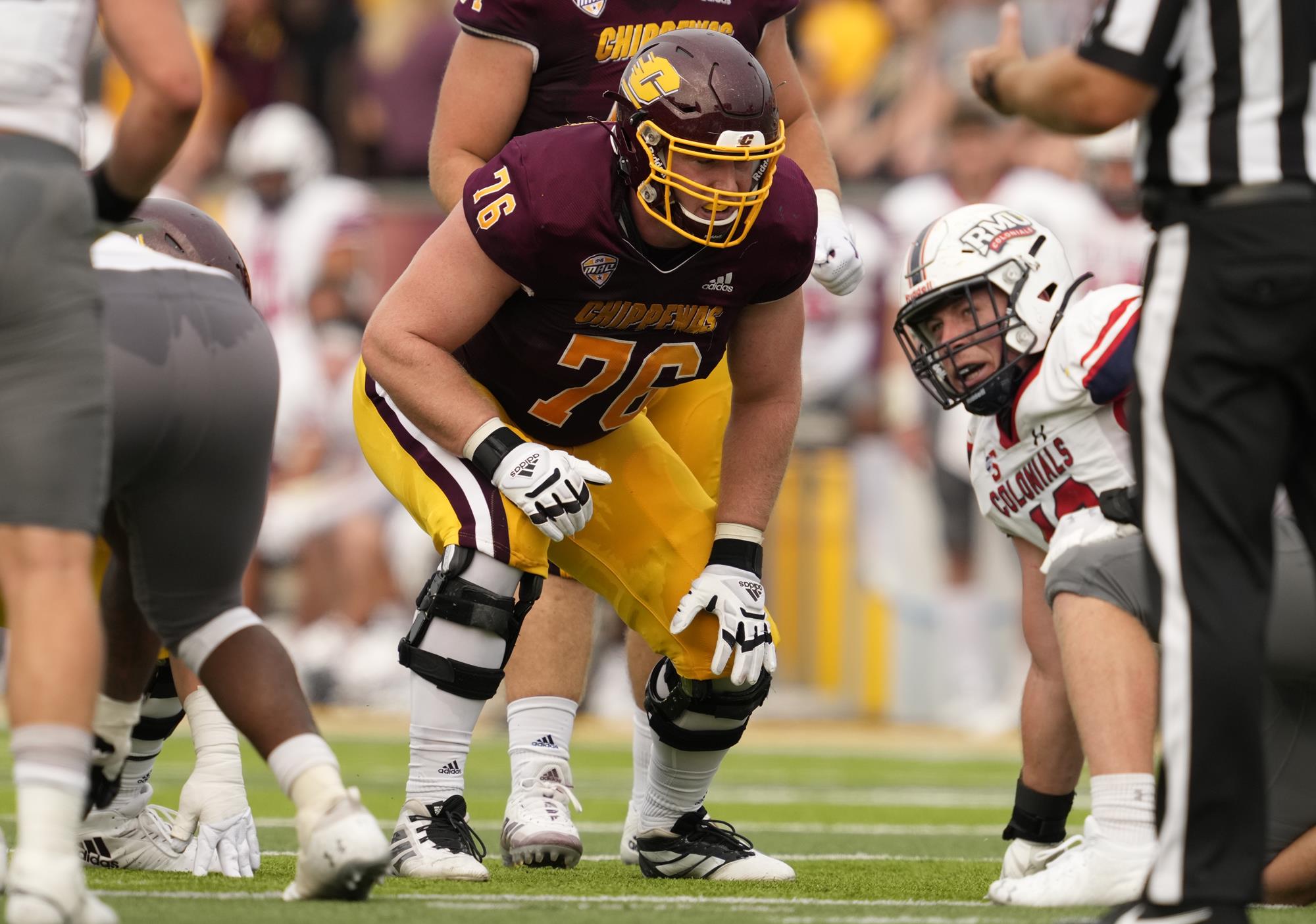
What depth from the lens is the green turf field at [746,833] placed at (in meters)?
3.40

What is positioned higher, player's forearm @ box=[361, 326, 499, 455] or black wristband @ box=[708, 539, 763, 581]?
player's forearm @ box=[361, 326, 499, 455]

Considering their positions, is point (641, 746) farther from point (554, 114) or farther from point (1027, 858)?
point (554, 114)

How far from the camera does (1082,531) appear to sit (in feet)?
12.7

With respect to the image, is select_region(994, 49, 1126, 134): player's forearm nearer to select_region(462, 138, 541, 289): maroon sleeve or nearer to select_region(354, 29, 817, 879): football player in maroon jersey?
select_region(354, 29, 817, 879): football player in maroon jersey

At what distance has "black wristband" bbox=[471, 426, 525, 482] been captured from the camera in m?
4.05

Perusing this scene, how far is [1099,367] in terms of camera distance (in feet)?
12.6

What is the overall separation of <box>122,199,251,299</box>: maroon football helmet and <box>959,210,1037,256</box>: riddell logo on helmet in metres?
1.54

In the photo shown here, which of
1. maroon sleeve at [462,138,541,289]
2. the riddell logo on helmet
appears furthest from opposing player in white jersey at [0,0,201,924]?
the riddell logo on helmet

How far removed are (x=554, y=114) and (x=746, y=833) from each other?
2098 millimetres

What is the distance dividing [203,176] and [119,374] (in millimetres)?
8024

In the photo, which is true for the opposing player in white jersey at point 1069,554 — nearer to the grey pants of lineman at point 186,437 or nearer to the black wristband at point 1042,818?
the black wristband at point 1042,818

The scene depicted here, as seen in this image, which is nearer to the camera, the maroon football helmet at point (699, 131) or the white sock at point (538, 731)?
the maroon football helmet at point (699, 131)

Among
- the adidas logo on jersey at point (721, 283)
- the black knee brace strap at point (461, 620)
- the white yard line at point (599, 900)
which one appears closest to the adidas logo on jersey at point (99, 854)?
the white yard line at point (599, 900)

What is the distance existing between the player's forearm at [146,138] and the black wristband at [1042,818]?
7.00 ft
